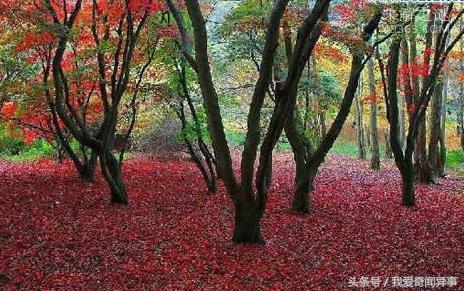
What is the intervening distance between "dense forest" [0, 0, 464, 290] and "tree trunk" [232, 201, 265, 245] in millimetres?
24

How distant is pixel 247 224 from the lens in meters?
8.62

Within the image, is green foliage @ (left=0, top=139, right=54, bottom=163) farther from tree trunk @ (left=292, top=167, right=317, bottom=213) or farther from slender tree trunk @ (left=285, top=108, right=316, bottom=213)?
tree trunk @ (left=292, top=167, right=317, bottom=213)

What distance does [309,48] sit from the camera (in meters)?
8.87

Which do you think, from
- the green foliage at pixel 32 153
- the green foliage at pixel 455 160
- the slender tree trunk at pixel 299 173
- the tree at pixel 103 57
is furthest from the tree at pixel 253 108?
the green foliage at pixel 455 160

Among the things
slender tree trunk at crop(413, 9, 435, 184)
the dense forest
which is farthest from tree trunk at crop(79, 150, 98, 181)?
slender tree trunk at crop(413, 9, 435, 184)

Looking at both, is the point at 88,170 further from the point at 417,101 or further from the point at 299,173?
the point at 417,101

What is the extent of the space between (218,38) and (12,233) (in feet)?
21.3

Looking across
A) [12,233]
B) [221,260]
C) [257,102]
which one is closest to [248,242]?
[221,260]

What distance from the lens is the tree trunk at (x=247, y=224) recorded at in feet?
27.9

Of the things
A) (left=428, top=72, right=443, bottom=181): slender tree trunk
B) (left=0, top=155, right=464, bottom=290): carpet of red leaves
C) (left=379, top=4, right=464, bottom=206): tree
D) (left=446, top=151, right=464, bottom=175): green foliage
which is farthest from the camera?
(left=446, top=151, right=464, bottom=175): green foliage

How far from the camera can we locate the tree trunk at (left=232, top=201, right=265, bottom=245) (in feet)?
27.9

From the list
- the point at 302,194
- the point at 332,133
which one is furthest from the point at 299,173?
the point at 332,133

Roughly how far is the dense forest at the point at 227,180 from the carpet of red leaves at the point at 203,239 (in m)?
0.04

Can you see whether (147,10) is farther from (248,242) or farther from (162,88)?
(248,242)
